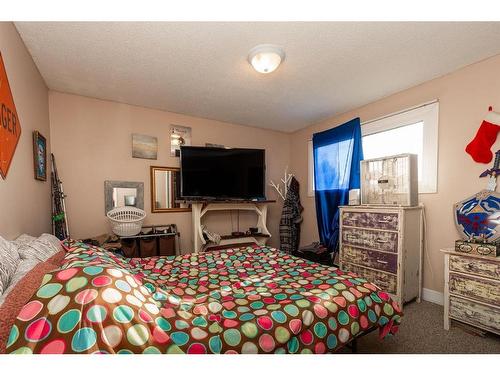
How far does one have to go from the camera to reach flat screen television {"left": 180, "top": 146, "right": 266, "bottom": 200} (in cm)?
319

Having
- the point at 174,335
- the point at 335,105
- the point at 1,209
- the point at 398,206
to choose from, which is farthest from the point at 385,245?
the point at 1,209

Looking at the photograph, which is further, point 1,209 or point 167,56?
point 167,56

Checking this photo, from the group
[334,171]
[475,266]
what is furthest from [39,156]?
[475,266]

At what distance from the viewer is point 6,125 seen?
144 cm

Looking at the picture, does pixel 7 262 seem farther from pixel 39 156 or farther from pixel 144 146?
pixel 144 146

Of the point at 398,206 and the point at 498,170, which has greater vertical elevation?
the point at 498,170

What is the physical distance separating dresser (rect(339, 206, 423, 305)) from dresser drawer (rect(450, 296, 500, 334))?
0.42 meters

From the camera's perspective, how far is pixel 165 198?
3.29 meters

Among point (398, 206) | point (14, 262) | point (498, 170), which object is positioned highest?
point (498, 170)

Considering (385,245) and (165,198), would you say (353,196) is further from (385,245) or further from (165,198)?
(165,198)

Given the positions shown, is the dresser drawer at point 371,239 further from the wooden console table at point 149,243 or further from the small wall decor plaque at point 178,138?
the small wall decor plaque at point 178,138

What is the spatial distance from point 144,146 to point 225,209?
1408mm
